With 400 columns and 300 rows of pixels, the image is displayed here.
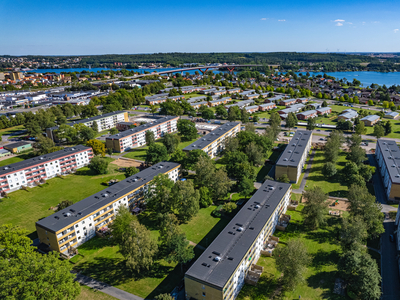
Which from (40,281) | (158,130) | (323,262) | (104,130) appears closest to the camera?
(40,281)

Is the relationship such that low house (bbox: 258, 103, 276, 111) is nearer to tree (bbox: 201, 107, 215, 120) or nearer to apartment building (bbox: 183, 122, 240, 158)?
tree (bbox: 201, 107, 215, 120)

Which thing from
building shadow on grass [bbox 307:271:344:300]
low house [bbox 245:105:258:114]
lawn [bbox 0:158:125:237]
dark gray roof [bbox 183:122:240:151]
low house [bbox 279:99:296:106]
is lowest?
building shadow on grass [bbox 307:271:344:300]

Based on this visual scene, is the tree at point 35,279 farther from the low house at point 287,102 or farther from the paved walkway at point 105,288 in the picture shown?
the low house at point 287,102

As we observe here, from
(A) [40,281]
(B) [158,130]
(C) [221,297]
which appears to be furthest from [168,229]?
(B) [158,130]

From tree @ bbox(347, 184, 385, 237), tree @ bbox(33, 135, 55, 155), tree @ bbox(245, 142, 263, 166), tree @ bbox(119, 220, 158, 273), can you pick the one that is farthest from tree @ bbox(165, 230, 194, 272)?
tree @ bbox(33, 135, 55, 155)

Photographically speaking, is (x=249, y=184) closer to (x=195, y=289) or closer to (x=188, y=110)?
(x=195, y=289)
